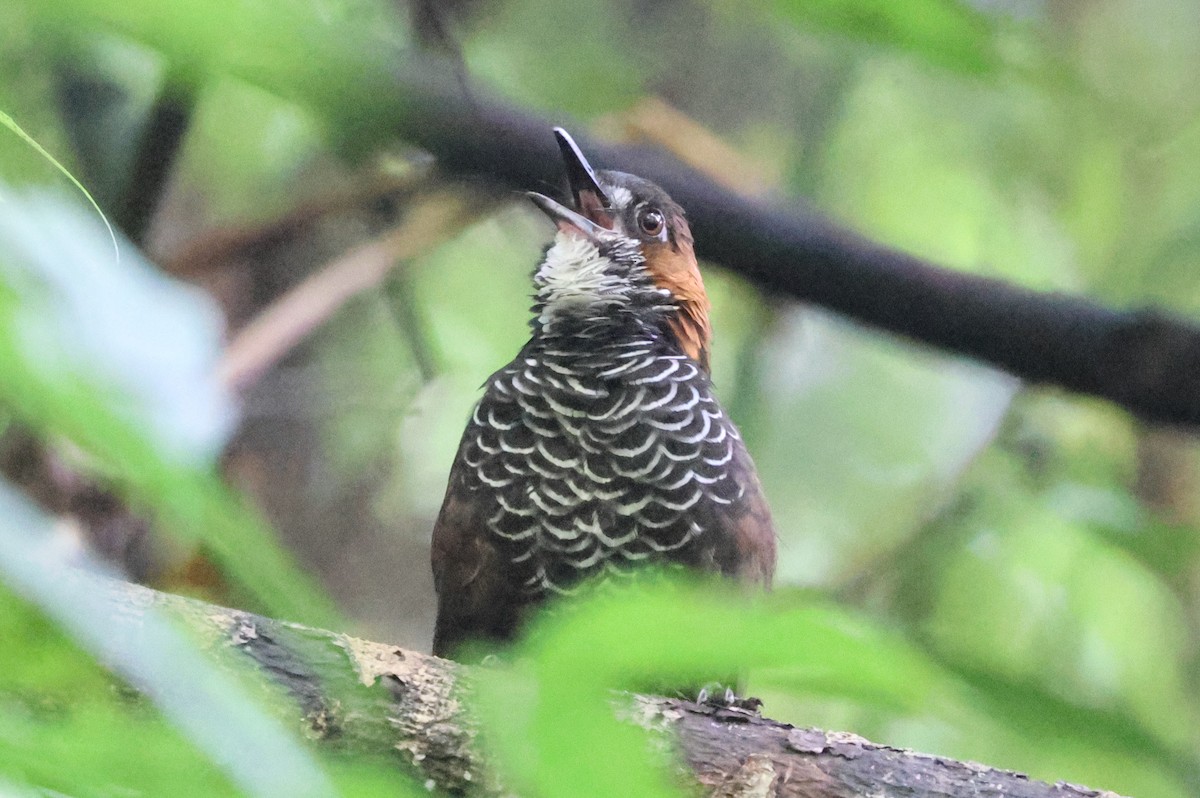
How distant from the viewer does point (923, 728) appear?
2615 millimetres

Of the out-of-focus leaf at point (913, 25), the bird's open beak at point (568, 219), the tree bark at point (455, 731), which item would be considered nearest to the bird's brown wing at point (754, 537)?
the bird's open beak at point (568, 219)

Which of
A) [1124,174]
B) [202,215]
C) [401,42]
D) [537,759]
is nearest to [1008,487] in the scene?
[1124,174]

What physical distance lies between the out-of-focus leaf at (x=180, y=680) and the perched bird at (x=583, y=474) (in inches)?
61.2

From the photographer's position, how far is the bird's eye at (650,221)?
→ 2.40 meters

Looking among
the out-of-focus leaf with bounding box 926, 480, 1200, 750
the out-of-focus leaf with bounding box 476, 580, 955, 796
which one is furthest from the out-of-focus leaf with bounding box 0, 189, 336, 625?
the out-of-focus leaf with bounding box 926, 480, 1200, 750

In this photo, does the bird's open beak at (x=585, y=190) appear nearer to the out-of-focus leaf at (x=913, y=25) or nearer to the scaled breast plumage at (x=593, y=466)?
the scaled breast plumage at (x=593, y=466)

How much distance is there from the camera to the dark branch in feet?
8.07

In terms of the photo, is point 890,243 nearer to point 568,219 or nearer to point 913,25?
point 568,219

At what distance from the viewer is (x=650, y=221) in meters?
2.40

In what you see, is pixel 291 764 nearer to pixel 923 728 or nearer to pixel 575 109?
pixel 923 728

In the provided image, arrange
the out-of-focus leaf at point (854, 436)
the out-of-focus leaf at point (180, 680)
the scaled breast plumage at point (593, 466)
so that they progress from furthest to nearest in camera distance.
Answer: the out-of-focus leaf at point (854, 436), the scaled breast plumage at point (593, 466), the out-of-focus leaf at point (180, 680)

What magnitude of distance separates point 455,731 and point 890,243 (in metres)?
2.44

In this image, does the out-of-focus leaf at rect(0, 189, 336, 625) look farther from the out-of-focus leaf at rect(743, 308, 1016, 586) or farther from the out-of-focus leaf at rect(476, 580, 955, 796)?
the out-of-focus leaf at rect(743, 308, 1016, 586)

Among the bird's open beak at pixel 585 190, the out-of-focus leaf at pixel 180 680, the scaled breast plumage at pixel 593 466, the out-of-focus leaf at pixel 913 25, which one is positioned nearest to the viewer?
the out-of-focus leaf at pixel 180 680
